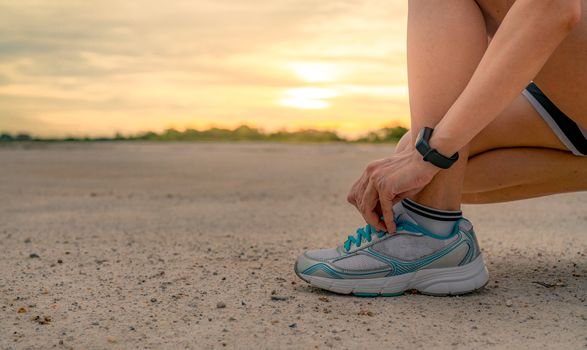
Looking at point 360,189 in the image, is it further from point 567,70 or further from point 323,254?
point 567,70

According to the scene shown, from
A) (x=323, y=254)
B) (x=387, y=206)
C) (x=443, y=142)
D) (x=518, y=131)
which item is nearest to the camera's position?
(x=443, y=142)

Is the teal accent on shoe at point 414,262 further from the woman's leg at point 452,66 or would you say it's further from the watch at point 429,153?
the watch at point 429,153

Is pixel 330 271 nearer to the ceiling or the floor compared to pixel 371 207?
nearer to the floor

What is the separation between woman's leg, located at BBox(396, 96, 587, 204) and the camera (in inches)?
77.4

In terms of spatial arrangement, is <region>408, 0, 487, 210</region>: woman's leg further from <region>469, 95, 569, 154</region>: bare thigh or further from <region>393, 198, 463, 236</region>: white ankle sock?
<region>469, 95, 569, 154</region>: bare thigh

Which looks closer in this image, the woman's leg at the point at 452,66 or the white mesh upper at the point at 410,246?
the woman's leg at the point at 452,66

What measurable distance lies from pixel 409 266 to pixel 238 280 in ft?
1.81

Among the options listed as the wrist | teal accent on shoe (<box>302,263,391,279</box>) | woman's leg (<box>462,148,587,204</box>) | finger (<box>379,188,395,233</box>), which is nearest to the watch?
the wrist

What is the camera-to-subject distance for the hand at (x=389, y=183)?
5.44 feet

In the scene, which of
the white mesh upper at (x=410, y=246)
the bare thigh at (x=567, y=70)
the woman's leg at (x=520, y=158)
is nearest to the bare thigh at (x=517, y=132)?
the woman's leg at (x=520, y=158)

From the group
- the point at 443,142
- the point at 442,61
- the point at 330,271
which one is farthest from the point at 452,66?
the point at 330,271

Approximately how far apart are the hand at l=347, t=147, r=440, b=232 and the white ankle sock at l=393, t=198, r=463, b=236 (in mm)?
42

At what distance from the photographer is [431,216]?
1786mm

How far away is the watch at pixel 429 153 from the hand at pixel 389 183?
0.06 ft
